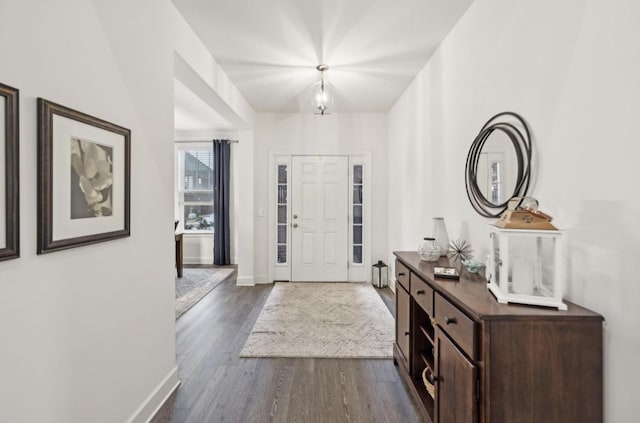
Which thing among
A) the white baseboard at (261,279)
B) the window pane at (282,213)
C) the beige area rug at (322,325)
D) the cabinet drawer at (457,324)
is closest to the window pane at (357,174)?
the window pane at (282,213)

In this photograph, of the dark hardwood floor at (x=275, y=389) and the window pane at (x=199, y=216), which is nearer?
the dark hardwood floor at (x=275, y=389)

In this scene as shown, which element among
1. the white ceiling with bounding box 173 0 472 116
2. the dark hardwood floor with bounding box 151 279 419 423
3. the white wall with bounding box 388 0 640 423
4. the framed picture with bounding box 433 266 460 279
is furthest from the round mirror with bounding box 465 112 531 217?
the dark hardwood floor with bounding box 151 279 419 423

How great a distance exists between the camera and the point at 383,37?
2543 millimetres

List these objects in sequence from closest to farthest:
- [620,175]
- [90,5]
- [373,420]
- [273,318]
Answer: [620,175] → [90,5] → [373,420] → [273,318]

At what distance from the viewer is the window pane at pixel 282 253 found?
481 cm

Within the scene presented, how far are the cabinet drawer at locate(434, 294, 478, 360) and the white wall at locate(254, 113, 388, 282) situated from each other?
324 cm

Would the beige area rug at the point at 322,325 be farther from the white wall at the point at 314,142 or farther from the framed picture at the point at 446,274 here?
the framed picture at the point at 446,274

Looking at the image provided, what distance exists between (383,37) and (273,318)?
2897 mm

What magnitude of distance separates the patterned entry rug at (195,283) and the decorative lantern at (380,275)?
240 cm

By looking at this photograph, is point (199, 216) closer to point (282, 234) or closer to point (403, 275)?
point (282, 234)

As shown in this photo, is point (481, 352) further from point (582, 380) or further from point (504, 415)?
point (582, 380)

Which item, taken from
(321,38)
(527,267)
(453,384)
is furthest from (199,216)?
(527,267)

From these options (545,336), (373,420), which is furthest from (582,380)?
(373,420)

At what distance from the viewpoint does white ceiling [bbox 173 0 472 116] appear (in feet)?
7.12
